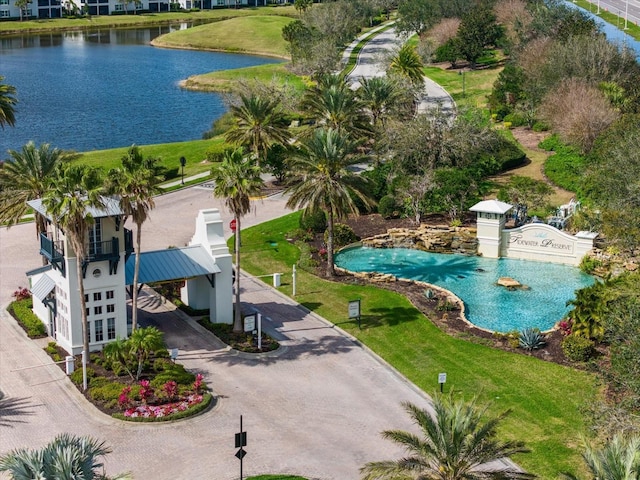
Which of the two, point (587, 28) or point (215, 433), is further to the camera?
point (587, 28)

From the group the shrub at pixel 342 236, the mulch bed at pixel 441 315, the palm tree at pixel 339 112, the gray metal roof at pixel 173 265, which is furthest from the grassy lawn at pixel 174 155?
the gray metal roof at pixel 173 265

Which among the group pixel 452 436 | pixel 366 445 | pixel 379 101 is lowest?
pixel 366 445

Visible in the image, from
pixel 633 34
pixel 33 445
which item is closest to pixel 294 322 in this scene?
pixel 33 445

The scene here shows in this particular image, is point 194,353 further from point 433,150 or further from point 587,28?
point 587,28

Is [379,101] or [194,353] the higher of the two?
[379,101]

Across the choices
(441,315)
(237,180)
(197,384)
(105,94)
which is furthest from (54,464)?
(105,94)

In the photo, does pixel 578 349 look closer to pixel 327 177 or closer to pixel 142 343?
pixel 327 177
